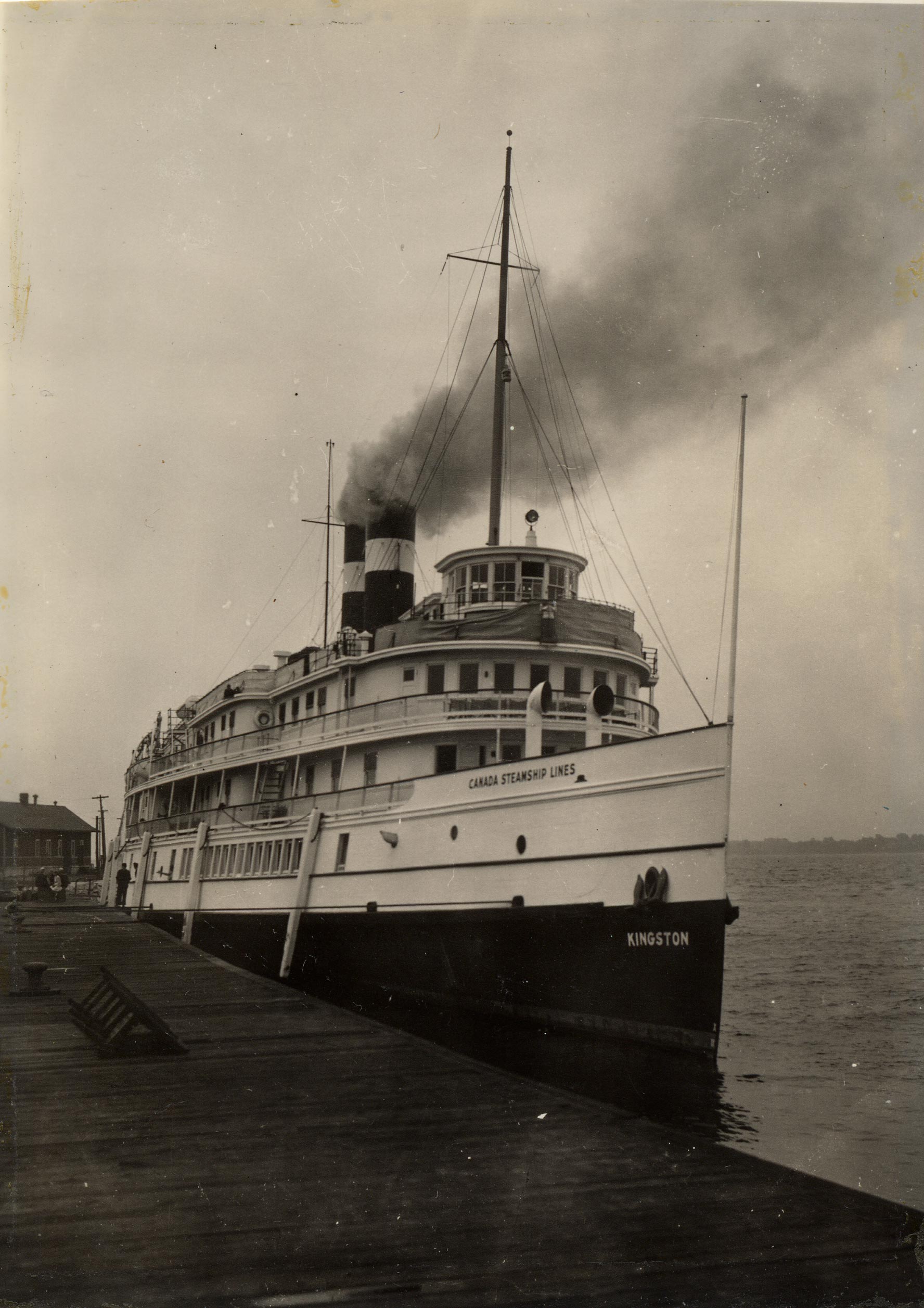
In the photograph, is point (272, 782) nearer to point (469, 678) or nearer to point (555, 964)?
point (469, 678)

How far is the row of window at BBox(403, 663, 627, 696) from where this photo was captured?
20.8 meters

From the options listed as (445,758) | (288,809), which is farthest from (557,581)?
(288,809)

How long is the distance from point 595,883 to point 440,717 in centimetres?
Result: 500

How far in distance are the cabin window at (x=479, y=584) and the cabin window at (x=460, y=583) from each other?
0.50ft

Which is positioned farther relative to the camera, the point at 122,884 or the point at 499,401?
the point at 122,884

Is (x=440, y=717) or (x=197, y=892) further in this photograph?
(x=197, y=892)

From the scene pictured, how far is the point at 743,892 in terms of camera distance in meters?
96.1

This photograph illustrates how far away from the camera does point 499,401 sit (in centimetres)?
2261

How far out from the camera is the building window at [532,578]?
2181 cm

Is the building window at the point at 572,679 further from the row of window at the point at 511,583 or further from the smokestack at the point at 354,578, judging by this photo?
the smokestack at the point at 354,578

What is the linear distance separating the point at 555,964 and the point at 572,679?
5.98 m

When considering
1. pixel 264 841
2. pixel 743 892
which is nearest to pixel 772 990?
pixel 264 841

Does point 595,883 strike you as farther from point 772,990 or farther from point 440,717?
point 772,990

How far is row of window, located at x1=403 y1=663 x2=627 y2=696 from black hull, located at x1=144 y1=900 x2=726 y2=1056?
4.22 metres
